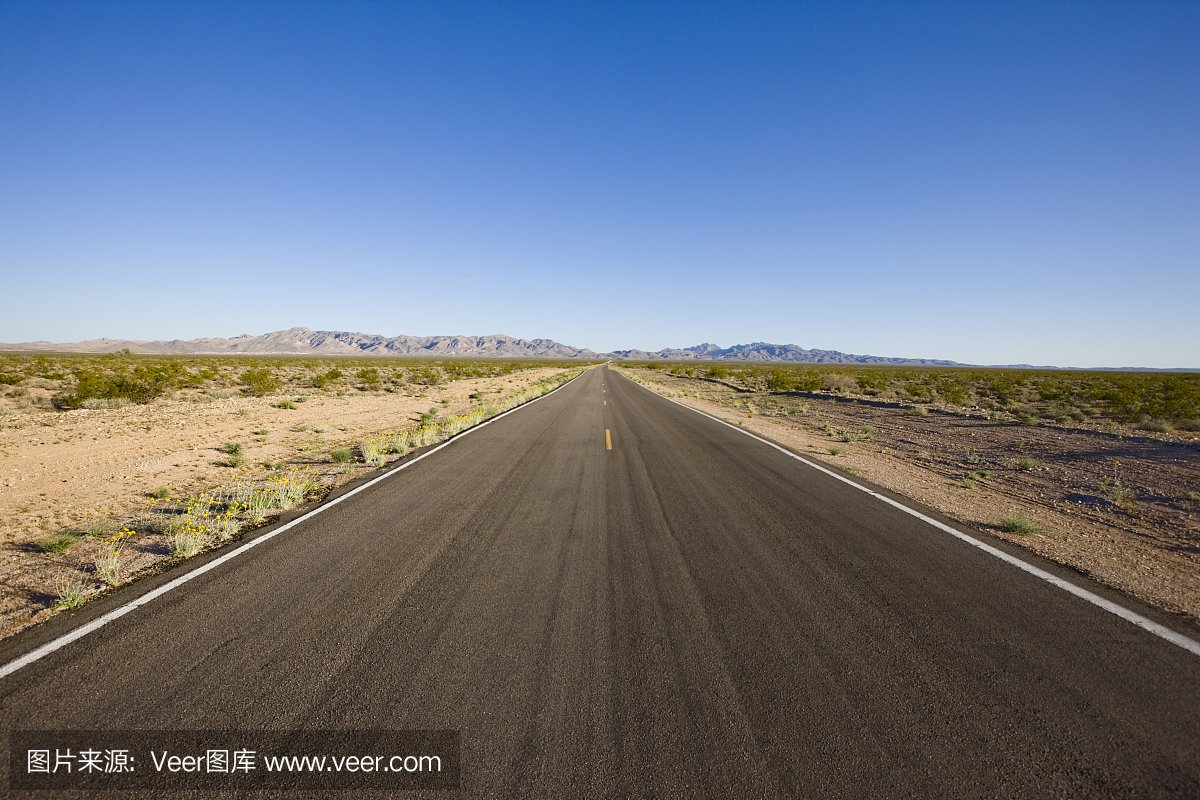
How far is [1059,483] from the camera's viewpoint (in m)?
9.33

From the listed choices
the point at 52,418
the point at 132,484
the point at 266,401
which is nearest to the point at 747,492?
the point at 132,484

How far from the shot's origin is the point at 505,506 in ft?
22.5

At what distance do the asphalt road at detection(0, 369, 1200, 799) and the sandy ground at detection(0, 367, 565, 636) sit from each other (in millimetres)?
1412

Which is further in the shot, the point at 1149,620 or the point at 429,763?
the point at 1149,620

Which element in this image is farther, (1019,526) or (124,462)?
(124,462)

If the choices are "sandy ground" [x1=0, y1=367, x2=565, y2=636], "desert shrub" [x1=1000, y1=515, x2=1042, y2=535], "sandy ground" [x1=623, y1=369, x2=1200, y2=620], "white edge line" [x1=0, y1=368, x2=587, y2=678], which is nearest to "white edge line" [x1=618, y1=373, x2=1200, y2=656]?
"sandy ground" [x1=623, y1=369, x2=1200, y2=620]

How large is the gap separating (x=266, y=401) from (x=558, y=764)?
25.0 meters

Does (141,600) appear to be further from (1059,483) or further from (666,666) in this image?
(1059,483)

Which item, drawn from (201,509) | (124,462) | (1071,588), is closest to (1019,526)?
(1071,588)

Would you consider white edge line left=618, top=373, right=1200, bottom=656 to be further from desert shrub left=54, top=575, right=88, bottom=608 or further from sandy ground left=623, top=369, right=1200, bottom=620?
desert shrub left=54, top=575, right=88, bottom=608

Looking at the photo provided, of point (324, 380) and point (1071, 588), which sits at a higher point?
point (324, 380)

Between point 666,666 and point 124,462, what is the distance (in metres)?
11.8

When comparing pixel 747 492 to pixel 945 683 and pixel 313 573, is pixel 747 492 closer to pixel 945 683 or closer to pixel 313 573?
pixel 945 683

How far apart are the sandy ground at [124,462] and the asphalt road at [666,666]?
1.41m
